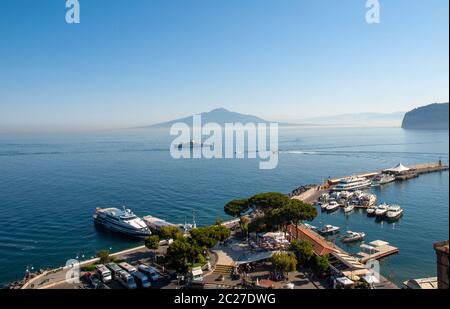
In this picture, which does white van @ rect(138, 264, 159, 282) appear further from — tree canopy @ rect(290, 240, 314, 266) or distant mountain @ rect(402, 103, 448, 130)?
distant mountain @ rect(402, 103, 448, 130)

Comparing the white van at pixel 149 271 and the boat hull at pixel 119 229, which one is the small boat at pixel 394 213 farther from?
the white van at pixel 149 271

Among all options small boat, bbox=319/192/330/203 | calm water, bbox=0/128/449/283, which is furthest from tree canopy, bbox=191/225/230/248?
small boat, bbox=319/192/330/203

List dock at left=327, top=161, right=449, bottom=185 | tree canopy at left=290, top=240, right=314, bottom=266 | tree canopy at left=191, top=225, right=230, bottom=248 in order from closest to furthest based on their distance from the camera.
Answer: tree canopy at left=290, top=240, right=314, bottom=266 < tree canopy at left=191, top=225, right=230, bottom=248 < dock at left=327, top=161, right=449, bottom=185

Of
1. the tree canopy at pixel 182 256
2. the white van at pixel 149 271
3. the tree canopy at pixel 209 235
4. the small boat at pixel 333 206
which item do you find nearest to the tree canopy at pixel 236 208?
the tree canopy at pixel 209 235

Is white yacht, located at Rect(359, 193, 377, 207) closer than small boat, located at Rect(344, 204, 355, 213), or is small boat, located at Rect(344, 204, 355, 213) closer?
small boat, located at Rect(344, 204, 355, 213)

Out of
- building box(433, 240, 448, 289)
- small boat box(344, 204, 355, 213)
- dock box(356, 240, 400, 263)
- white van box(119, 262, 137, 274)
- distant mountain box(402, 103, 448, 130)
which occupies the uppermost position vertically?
distant mountain box(402, 103, 448, 130)
